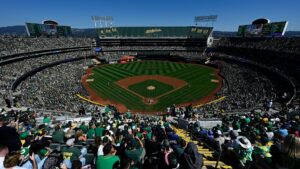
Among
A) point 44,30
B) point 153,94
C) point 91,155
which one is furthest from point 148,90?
point 44,30

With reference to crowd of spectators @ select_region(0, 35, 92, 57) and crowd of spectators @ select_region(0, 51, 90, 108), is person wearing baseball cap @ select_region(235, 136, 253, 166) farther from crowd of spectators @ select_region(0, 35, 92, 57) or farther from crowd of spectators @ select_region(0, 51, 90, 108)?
crowd of spectators @ select_region(0, 35, 92, 57)

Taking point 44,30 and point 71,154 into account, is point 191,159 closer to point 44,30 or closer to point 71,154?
point 71,154

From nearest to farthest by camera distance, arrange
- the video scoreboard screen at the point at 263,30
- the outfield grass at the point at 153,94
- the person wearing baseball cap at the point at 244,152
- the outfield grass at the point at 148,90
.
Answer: the person wearing baseball cap at the point at 244,152
the outfield grass at the point at 153,94
the outfield grass at the point at 148,90
the video scoreboard screen at the point at 263,30

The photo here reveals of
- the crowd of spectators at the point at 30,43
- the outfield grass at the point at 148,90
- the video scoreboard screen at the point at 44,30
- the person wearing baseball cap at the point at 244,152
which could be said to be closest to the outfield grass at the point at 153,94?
the outfield grass at the point at 148,90

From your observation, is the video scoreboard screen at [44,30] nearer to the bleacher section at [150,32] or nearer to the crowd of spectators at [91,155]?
the bleacher section at [150,32]

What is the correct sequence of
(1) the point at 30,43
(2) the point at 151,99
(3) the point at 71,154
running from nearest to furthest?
1. (3) the point at 71,154
2. (2) the point at 151,99
3. (1) the point at 30,43

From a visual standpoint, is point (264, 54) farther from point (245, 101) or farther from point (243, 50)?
point (245, 101)
